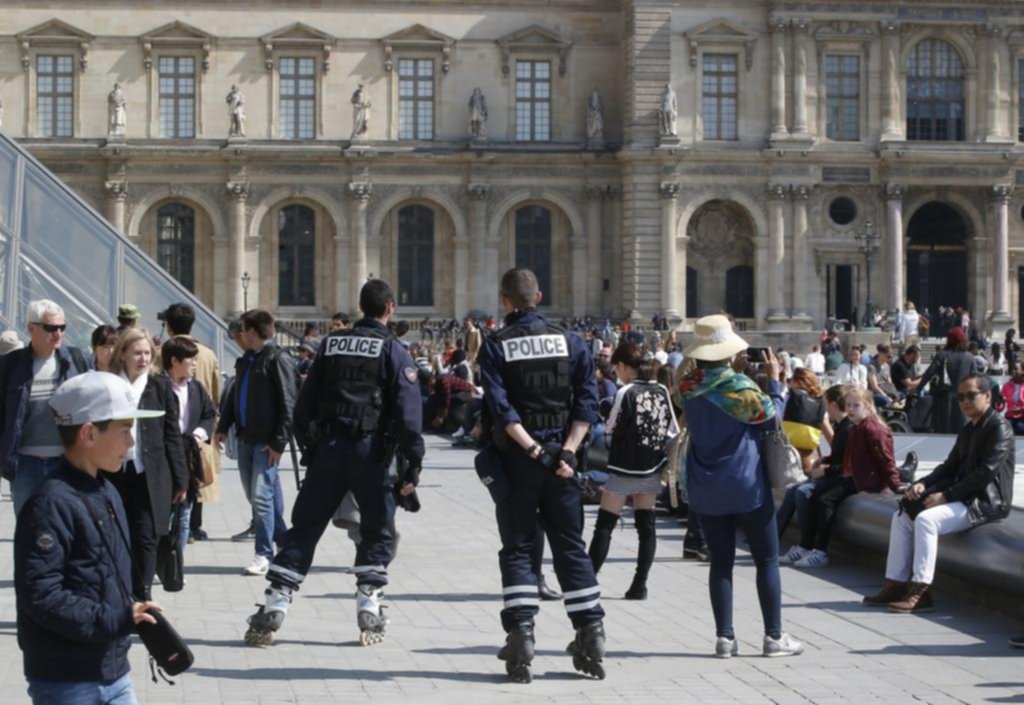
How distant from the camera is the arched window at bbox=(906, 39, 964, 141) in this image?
54.3 m

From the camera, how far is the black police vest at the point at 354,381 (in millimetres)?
11086

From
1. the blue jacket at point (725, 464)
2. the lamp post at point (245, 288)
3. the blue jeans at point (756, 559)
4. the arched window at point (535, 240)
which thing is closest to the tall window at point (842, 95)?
the arched window at point (535, 240)

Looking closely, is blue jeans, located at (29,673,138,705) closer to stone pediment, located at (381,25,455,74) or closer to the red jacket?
the red jacket

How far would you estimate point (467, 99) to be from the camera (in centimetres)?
5497

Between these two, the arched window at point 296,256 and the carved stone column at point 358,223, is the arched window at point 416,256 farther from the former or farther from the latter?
the arched window at point 296,256

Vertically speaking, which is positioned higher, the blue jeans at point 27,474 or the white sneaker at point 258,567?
the blue jeans at point 27,474

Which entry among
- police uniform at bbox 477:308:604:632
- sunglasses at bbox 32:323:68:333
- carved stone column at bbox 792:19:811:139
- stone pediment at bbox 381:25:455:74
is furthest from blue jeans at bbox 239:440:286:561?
stone pediment at bbox 381:25:455:74

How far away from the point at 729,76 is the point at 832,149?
11.6ft

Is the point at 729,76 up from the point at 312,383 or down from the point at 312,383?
up

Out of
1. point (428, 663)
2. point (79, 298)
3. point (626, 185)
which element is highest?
point (626, 185)

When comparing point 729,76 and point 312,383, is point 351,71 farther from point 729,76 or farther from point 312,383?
point 312,383

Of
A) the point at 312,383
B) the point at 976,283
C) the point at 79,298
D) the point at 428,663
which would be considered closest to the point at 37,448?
the point at 312,383

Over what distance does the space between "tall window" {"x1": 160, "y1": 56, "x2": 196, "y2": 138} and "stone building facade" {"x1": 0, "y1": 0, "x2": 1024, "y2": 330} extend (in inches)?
3.0

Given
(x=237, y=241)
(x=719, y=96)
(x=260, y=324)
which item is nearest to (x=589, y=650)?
(x=260, y=324)
